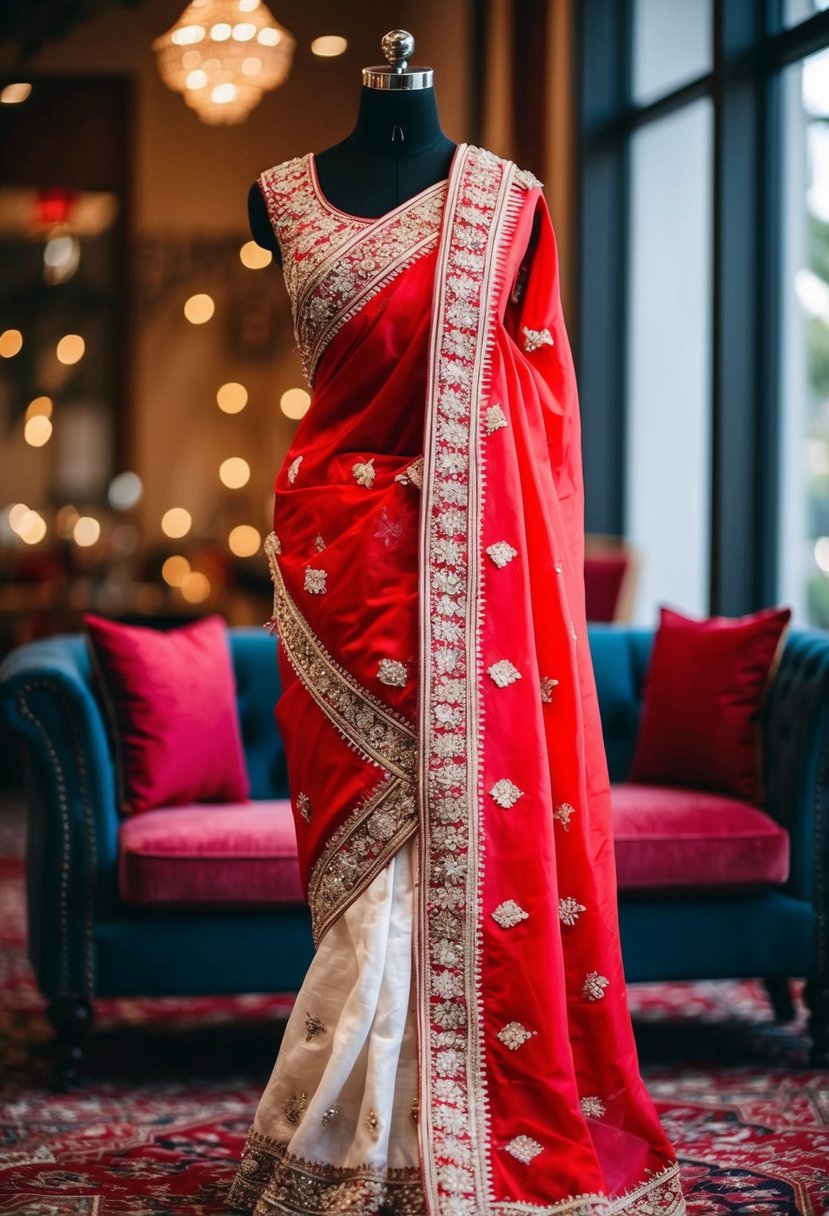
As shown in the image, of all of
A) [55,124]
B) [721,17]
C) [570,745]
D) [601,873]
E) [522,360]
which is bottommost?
[601,873]

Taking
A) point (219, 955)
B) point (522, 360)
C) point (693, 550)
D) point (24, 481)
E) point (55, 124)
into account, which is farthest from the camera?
point (24, 481)

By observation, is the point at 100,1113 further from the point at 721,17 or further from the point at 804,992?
the point at 721,17

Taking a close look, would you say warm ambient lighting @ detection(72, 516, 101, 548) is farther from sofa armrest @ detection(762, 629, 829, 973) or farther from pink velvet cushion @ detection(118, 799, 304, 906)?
sofa armrest @ detection(762, 629, 829, 973)

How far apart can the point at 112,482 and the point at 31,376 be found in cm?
64

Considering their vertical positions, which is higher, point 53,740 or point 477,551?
point 477,551

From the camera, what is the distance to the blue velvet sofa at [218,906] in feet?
8.75

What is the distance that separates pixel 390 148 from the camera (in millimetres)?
2107

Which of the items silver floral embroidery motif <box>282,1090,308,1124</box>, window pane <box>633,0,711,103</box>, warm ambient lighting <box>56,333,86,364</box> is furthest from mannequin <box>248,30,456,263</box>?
warm ambient lighting <box>56,333,86,364</box>

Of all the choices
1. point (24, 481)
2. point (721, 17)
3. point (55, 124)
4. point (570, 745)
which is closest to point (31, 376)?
point (24, 481)

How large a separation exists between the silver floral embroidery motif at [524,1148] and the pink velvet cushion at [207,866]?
34.4 inches

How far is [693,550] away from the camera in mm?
4891

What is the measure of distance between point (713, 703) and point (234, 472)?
4253 millimetres

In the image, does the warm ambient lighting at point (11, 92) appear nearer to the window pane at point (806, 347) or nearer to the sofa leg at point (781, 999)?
the window pane at point (806, 347)

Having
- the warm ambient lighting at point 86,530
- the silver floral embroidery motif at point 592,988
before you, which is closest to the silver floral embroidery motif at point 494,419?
the silver floral embroidery motif at point 592,988
